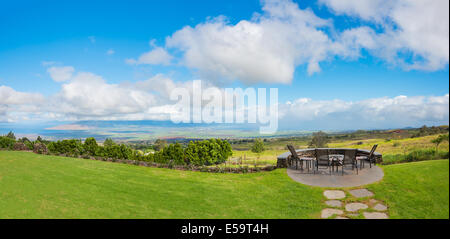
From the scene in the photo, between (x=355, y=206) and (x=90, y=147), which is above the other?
(x=90, y=147)

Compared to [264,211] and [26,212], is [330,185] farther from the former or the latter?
[26,212]

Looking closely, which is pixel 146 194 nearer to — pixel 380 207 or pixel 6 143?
pixel 380 207

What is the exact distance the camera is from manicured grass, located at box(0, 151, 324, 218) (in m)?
6.04

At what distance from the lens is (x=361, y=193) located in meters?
7.02

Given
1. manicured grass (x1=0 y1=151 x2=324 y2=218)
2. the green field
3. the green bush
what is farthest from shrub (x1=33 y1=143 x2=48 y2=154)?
the green bush

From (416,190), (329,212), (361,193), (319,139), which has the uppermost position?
(319,139)

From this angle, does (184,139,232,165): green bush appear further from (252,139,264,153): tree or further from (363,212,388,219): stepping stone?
(363,212,388,219): stepping stone

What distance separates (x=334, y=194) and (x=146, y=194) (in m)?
6.23

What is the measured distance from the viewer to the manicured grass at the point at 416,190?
5.66 meters

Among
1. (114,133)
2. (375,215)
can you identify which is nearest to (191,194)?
(375,215)

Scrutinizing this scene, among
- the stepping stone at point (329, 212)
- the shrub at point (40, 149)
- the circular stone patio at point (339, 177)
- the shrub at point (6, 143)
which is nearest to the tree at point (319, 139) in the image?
the circular stone patio at point (339, 177)
